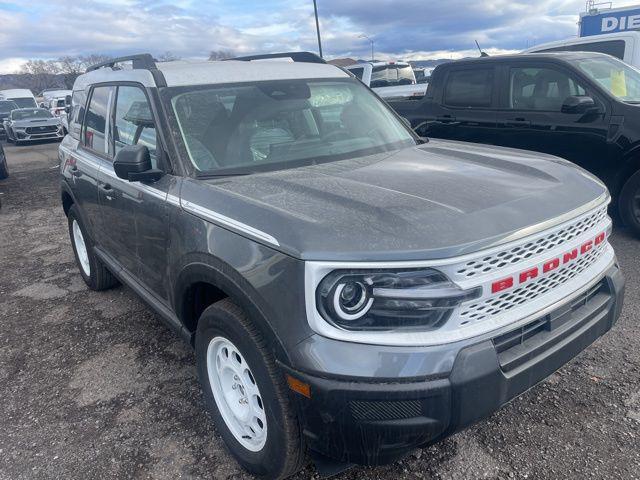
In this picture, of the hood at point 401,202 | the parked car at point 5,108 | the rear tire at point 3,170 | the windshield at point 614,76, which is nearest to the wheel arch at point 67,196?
the hood at point 401,202

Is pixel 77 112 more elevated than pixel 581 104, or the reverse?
pixel 77 112

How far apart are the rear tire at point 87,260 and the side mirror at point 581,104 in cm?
478

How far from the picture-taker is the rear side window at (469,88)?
628 cm

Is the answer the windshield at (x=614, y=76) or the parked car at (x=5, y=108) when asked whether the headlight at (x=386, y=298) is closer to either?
the windshield at (x=614, y=76)

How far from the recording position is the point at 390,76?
1377cm

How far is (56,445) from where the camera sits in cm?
281

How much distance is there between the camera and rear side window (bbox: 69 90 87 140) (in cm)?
450

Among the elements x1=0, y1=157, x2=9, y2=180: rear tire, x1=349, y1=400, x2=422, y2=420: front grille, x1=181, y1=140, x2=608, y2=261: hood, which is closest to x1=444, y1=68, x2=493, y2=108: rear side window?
x1=181, y1=140, x2=608, y2=261: hood

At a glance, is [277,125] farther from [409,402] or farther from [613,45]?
[613,45]

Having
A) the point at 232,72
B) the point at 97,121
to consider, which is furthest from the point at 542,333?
the point at 97,121

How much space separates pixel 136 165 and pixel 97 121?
167 centimetres

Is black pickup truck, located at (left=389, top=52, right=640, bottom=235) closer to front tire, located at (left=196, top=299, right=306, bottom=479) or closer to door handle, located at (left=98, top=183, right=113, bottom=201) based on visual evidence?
door handle, located at (left=98, top=183, right=113, bottom=201)

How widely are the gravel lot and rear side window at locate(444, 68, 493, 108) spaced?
2717mm

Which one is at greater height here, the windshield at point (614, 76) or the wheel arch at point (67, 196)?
the windshield at point (614, 76)
